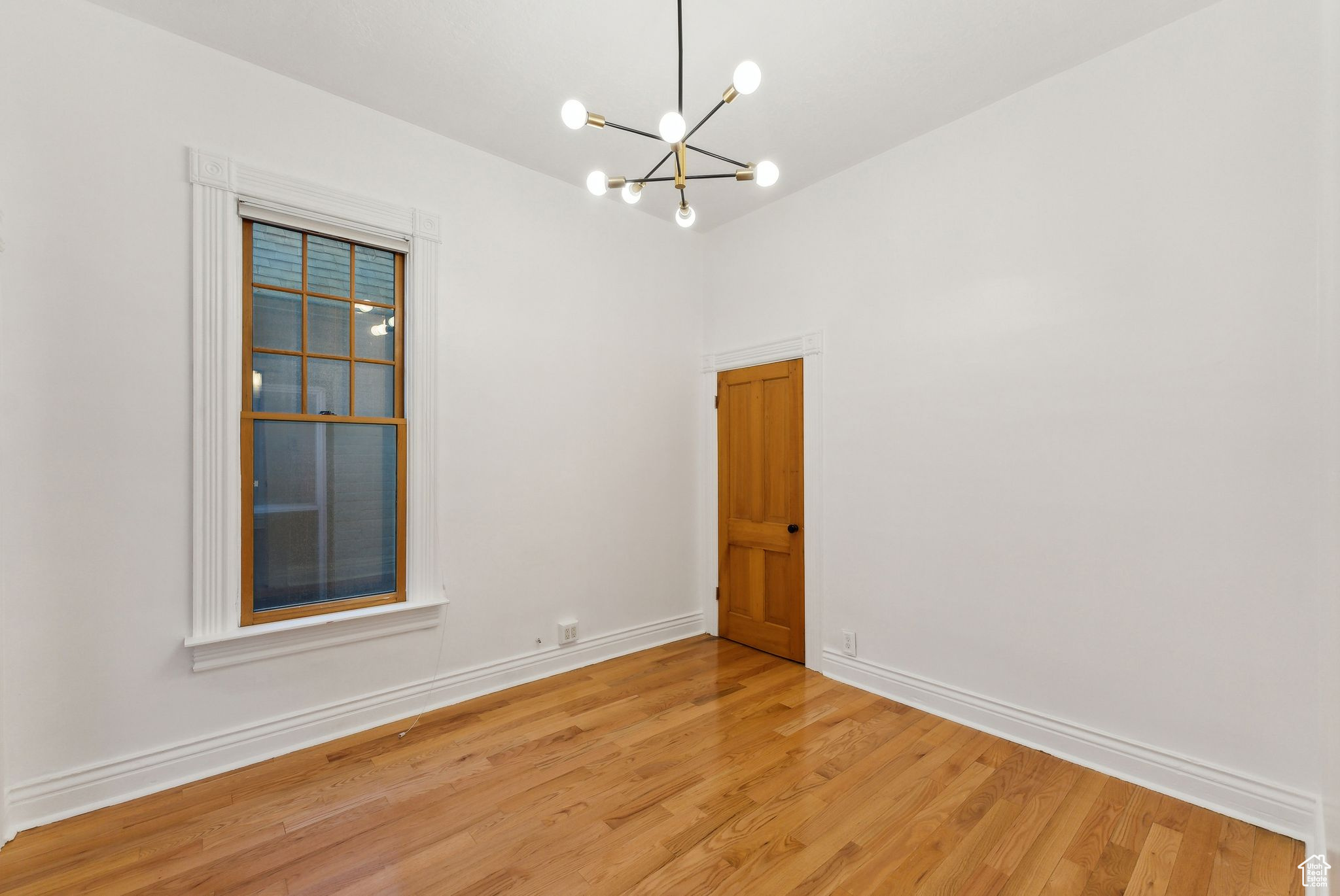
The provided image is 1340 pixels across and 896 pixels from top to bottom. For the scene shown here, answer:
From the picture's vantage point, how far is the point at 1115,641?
2773mm

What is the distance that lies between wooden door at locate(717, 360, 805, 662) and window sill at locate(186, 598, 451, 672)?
80.4 inches

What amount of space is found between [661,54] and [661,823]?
10.6 ft

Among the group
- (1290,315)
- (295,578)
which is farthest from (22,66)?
(1290,315)

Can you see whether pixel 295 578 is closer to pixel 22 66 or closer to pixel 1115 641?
pixel 22 66

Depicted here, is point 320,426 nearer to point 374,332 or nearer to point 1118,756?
point 374,332

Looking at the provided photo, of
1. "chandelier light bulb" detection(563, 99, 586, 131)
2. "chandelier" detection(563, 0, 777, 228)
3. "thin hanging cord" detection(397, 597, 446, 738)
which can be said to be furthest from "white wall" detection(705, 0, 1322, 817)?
"thin hanging cord" detection(397, 597, 446, 738)

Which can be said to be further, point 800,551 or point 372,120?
point 800,551

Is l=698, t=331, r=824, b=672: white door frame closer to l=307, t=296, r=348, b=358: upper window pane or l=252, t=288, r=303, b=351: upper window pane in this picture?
l=307, t=296, r=348, b=358: upper window pane

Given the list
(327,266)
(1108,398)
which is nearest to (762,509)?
(1108,398)

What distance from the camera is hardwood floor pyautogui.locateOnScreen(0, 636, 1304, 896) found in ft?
6.98

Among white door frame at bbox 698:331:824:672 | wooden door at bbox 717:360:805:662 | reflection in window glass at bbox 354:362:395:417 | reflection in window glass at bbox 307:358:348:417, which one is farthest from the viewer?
wooden door at bbox 717:360:805:662

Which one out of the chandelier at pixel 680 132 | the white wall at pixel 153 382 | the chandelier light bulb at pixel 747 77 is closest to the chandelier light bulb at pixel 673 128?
the chandelier at pixel 680 132

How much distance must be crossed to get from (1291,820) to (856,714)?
1.65 meters

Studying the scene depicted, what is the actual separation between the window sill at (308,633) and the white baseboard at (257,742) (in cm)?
30
